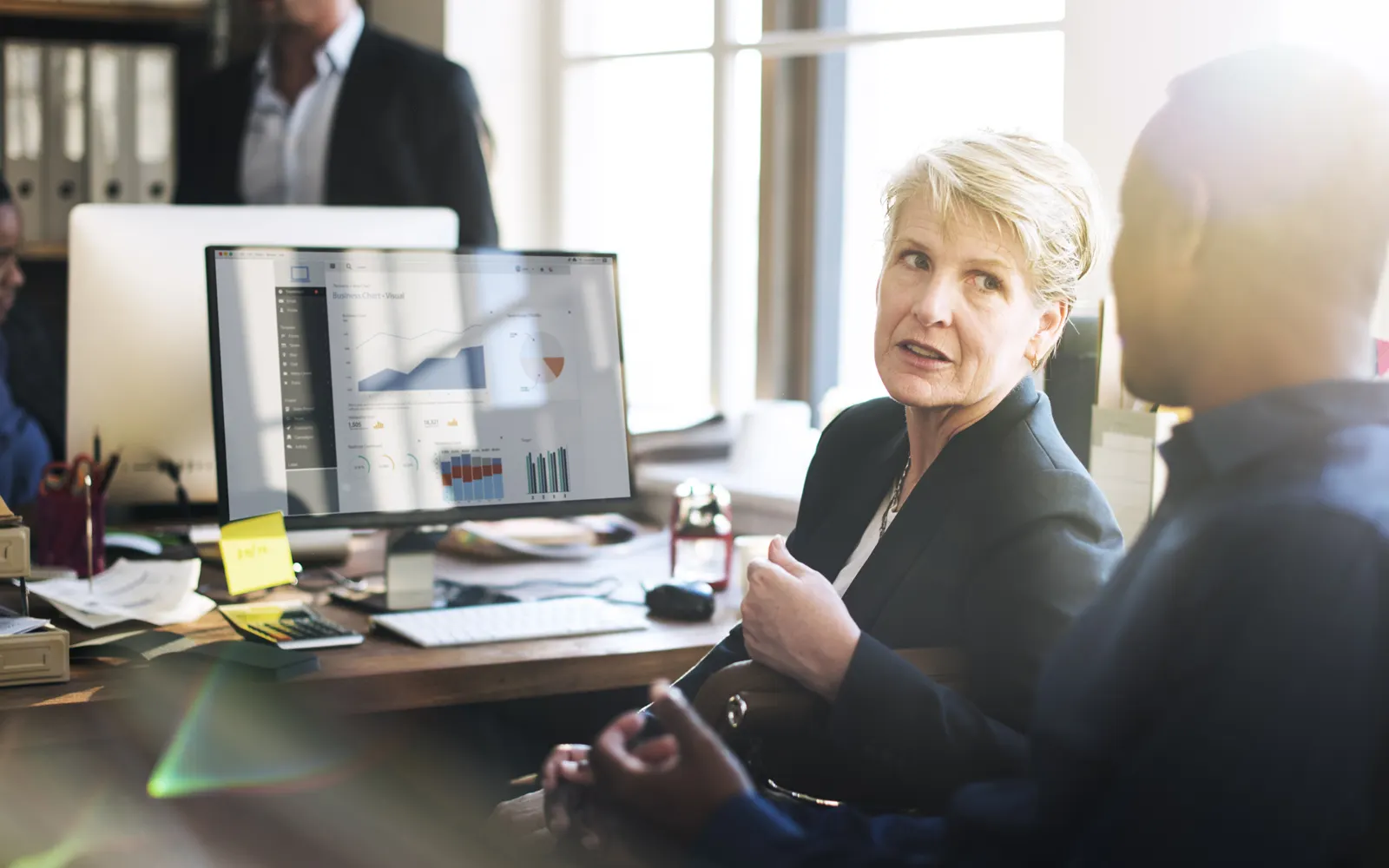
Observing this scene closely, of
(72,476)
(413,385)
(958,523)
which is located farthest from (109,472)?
(958,523)

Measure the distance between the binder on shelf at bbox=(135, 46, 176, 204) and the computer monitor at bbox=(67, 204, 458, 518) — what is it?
3.94ft

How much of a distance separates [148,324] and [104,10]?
1.51 m

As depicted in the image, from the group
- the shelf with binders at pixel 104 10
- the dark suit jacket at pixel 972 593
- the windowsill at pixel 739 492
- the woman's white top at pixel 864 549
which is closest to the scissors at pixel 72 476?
the windowsill at pixel 739 492

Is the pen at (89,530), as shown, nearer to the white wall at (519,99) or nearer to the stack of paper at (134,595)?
the stack of paper at (134,595)

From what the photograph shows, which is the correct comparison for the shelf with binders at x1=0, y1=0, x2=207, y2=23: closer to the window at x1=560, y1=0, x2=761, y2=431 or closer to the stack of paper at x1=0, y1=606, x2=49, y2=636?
the window at x1=560, y1=0, x2=761, y2=431

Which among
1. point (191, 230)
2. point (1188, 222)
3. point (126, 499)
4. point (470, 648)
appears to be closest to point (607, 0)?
point (191, 230)

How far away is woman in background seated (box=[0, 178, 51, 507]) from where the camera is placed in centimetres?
230

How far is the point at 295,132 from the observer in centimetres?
279

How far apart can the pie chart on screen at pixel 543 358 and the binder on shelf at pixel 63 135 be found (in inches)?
69.0

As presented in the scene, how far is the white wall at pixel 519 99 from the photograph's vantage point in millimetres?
3156

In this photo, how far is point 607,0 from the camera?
127 inches

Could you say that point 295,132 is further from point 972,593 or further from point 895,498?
point 972,593

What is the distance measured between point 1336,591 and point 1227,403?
0.13m

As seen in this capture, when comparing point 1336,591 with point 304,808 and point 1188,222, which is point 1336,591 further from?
point 304,808
